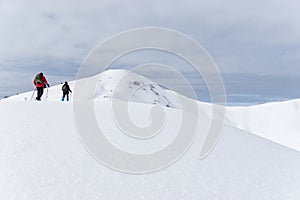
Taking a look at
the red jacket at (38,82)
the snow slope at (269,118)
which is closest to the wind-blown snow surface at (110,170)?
the red jacket at (38,82)

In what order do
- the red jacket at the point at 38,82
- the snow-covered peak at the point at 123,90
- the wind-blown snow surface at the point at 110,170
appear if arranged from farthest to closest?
the snow-covered peak at the point at 123,90 < the red jacket at the point at 38,82 < the wind-blown snow surface at the point at 110,170

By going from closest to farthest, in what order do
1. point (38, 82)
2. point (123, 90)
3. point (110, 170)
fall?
point (110, 170) < point (38, 82) < point (123, 90)

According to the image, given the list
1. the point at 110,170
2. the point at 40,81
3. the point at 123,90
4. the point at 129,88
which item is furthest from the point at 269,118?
the point at 110,170

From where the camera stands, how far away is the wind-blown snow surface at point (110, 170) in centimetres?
367

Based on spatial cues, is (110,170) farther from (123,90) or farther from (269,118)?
(269,118)

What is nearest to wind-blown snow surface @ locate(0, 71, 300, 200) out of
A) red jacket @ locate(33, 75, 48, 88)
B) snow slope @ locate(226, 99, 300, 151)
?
red jacket @ locate(33, 75, 48, 88)

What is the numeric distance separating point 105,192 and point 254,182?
314 centimetres

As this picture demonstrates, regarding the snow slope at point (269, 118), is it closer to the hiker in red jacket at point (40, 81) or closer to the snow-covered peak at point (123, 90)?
the snow-covered peak at point (123, 90)

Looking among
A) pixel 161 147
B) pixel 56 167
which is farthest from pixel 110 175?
pixel 161 147

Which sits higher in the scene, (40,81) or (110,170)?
(40,81)

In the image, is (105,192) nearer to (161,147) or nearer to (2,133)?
(161,147)

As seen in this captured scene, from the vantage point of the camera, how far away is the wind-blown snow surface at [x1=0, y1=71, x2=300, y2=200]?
3674 millimetres

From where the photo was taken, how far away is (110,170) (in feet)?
14.4

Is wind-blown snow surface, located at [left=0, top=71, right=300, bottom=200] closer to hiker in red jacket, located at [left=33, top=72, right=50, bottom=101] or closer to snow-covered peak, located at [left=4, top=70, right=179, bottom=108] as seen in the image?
hiker in red jacket, located at [left=33, top=72, right=50, bottom=101]
